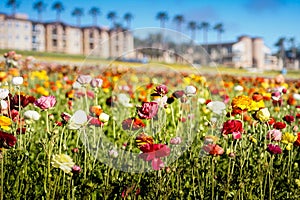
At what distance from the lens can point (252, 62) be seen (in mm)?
77438

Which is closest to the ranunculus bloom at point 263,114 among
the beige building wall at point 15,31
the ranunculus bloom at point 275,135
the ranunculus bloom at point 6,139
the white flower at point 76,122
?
the ranunculus bloom at point 275,135

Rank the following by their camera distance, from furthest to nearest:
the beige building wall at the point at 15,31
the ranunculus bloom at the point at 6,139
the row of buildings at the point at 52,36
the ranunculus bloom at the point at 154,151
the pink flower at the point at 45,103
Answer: the row of buildings at the point at 52,36 < the beige building wall at the point at 15,31 < the pink flower at the point at 45,103 < the ranunculus bloom at the point at 154,151 < the ranunculus bloom at the point at 6,139

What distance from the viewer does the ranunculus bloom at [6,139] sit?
5.21 feet

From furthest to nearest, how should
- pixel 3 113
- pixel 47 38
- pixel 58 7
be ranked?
pixel 58 7, pixel 47 38, pixel 3 113

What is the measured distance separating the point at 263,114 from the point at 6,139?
3.42 feet

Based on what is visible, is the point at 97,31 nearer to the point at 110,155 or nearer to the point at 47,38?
the point at 47,38

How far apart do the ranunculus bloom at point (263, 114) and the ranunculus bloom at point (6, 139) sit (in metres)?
1.01

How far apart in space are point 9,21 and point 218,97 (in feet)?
212

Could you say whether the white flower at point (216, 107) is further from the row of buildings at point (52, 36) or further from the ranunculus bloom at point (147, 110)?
the row of buildings at point (52, 36)

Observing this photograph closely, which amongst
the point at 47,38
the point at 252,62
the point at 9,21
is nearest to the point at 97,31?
the point at 47,38

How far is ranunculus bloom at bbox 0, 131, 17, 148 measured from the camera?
1587 mm

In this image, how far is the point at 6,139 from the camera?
1.59 m

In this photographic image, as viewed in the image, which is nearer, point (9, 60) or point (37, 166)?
point (37, 166)

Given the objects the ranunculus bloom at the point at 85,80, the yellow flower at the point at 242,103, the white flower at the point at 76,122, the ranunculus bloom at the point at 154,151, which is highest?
the ranunculus bloom at the point at 85,80
